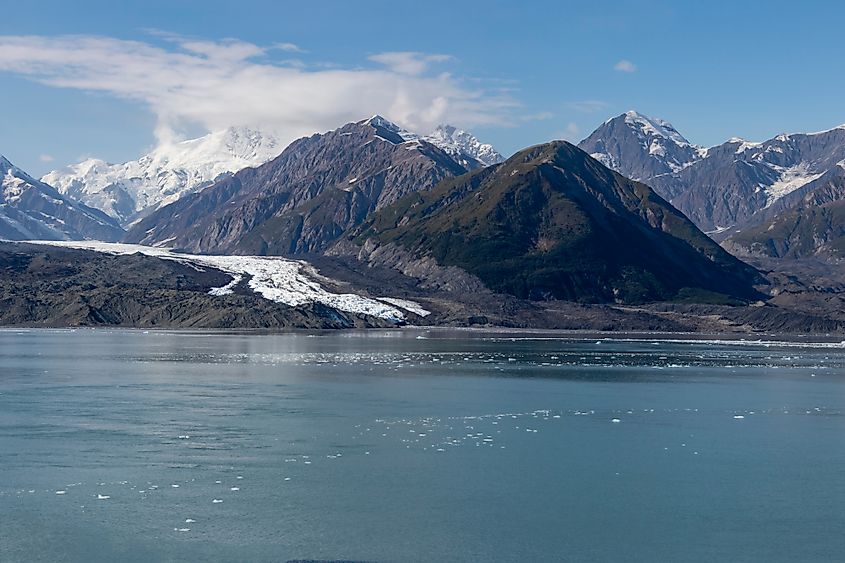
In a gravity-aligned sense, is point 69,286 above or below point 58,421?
above

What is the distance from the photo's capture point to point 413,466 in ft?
142

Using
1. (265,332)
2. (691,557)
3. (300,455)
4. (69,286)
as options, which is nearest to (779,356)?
(265,332)

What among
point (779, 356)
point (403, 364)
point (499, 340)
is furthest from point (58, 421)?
point (499, 340)

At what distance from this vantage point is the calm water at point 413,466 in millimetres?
32344

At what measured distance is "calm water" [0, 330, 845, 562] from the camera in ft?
106

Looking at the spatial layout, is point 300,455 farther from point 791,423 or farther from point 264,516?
point 791,423

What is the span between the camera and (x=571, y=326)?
614ft

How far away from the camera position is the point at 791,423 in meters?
59.1

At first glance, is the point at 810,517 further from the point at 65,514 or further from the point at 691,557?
the point at 65,514

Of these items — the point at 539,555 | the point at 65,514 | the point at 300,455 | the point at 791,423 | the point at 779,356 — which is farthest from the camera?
the point at 779,356

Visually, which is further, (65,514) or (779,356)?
(779,356)

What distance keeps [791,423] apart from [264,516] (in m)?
35.3

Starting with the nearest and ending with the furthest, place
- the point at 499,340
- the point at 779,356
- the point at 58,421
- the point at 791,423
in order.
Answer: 1. the point at 58,421
2. the point at 791,423
3. the point at 779,356
4. the point at 499,340

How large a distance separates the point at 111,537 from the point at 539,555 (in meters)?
12.8
